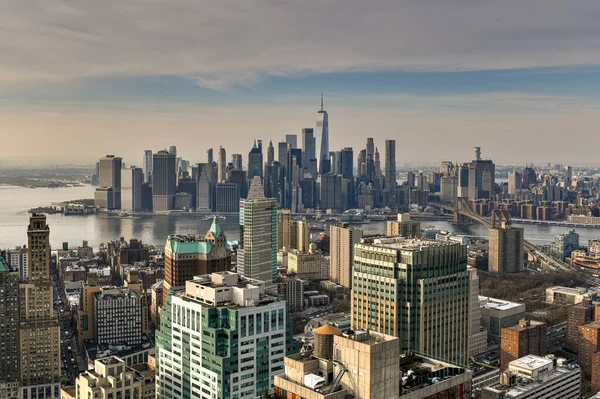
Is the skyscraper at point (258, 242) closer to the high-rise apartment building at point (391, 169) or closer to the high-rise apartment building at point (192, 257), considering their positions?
the high-rise apartment building at point (192, 257)

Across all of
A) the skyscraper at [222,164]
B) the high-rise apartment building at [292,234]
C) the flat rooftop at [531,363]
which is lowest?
the flat rooftop at [531,363]

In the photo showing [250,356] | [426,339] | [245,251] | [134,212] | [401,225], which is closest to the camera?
[250,356]

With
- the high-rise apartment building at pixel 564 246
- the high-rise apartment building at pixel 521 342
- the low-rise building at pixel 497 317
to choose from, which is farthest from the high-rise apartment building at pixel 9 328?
the high-rise apartment building at pixel 564 246

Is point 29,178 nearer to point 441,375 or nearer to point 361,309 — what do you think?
point 361,309

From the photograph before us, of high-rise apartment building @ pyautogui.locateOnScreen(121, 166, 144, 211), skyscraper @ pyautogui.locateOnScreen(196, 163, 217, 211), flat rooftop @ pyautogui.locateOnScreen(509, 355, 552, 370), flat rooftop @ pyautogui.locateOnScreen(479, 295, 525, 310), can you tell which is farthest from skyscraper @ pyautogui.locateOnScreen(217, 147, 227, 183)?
flat rooftop @ pyautogui.locateOnScreen(509, 355, 552, 370)

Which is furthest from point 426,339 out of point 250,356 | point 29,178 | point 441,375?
point 29,178

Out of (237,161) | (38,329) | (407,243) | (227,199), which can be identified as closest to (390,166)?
(237,161)
